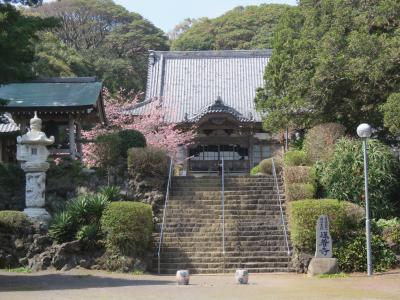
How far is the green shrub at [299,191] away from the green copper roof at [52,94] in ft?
28.6

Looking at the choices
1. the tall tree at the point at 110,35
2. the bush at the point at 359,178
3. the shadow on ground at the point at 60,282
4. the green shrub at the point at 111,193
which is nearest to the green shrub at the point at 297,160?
the bush at the point at 359,178

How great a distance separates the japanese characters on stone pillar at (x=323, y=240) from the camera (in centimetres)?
1706

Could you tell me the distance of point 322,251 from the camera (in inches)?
673

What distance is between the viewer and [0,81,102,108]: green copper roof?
954 inches

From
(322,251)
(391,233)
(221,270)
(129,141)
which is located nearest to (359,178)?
(391,233)

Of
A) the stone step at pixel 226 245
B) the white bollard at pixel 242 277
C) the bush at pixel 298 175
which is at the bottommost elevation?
the white bollard at pixel 242 277

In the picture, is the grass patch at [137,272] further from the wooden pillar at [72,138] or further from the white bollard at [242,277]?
the wooden pillar at [72,138]

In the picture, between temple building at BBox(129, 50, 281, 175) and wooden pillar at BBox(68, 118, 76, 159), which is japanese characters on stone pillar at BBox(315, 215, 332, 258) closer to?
wooden pillar at BBox(68, 118, 76, 159)

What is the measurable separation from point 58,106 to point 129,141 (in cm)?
330

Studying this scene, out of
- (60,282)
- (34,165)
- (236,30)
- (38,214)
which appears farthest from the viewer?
(236,30)

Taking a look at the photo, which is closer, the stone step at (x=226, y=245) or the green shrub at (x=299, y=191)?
the stone step at (x=226, y=245)

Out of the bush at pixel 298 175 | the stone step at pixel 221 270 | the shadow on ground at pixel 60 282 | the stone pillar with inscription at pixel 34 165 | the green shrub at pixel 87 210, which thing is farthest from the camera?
the bush at pixel 298 175

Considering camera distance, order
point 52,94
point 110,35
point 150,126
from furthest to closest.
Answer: point 110,35, point 150,126, point 52,94

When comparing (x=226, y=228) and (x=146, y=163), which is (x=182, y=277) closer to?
(x=226, y=228)
